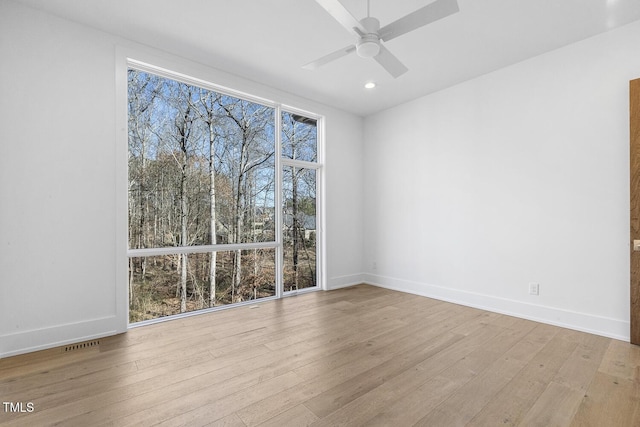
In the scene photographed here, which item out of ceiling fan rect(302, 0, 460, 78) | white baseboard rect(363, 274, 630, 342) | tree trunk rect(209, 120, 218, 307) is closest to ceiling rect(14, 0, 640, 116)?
ceiling fan rect(302, 0, 460, 78)

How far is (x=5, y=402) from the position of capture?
185 cm

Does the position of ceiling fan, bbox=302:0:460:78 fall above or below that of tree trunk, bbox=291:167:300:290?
above

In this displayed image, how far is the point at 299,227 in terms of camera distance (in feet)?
15.1

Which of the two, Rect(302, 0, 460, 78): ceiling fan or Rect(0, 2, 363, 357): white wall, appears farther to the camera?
Rect(0, 2, 363, 357): white wall

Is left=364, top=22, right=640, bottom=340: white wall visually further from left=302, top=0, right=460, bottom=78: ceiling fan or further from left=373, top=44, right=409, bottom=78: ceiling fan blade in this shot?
left=302, top=0, right=460, bottom=78: ceiling fan

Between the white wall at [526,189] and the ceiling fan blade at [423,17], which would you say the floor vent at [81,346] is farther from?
the white wall at [526,189]

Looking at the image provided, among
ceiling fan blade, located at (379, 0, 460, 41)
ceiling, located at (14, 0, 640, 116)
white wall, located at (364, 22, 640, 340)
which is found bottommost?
white wall, located at (364, 22, 640, 340)

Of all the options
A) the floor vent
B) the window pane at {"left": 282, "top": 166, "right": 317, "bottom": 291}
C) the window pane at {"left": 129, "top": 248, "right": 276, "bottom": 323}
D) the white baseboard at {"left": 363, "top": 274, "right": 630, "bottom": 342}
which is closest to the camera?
the floor vent

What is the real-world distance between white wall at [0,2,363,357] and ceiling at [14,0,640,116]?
0.96ft

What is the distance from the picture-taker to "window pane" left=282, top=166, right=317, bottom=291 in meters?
4.46

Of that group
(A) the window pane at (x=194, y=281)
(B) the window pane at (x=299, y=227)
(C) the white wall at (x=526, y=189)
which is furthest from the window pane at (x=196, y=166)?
(C) the white wall at (x=526, y=189)

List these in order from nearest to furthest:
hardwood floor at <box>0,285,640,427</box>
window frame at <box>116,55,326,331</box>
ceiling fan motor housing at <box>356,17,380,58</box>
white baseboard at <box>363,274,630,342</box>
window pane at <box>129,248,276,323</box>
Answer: hardwood floor at <box>0,285,640,427</box>, ceiling fan motor housing at <box>356,17,380,58</box>, white baseboard at <box>363,274,630,342</box>, window frame at <box>116,55,326,331</box>, window pane at <box>129,248,276,323</box>

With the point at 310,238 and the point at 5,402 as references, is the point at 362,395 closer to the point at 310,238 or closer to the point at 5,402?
the point at 5,402

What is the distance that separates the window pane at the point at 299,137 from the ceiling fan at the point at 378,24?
2210mm
